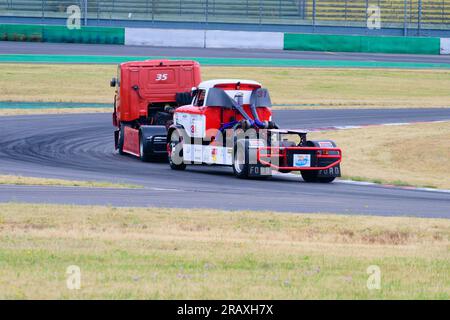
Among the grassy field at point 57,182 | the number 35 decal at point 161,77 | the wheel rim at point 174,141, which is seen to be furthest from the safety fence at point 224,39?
the grassy field at point 57,182

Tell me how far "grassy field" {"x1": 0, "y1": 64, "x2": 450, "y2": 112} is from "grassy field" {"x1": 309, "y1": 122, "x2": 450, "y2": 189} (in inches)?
399

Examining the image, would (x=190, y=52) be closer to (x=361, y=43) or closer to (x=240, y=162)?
(x=361, y=43)

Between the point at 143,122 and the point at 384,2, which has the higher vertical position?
the point at 384,2

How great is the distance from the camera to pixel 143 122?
2294 cm

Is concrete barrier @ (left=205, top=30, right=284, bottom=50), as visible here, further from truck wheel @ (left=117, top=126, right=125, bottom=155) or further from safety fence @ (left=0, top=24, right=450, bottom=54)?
truck wheel @ (left=117, top=126, right=125, bottom=155)

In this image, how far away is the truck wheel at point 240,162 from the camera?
18.1 metres

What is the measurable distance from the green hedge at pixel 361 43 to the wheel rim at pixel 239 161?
3329 centimetres

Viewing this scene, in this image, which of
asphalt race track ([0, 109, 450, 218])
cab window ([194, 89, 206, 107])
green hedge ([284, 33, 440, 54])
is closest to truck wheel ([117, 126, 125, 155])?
asphalt race track ([0, 109, 450, 218])

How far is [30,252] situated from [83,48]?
38.7 m

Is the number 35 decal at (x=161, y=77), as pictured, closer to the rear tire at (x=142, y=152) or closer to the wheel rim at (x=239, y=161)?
the rear tire at (x=142, y=152)

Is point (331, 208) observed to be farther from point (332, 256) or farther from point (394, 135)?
point (394, 135)

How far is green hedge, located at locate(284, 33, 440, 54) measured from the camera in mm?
51156
